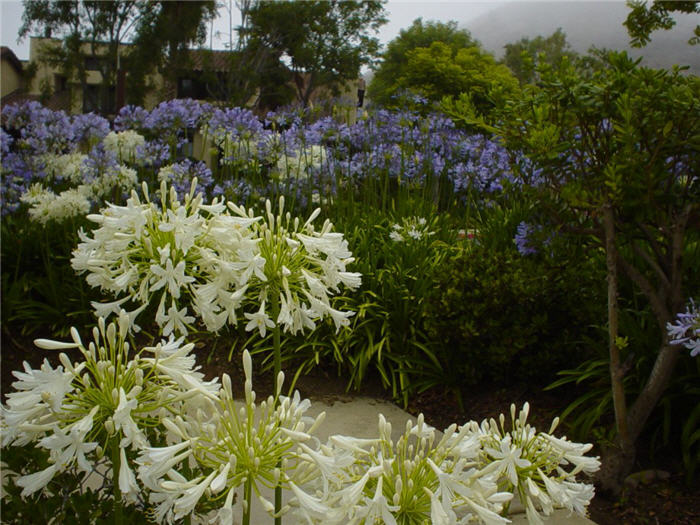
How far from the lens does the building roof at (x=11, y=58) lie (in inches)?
1662

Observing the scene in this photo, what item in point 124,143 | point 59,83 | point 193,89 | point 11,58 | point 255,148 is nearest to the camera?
point 255,148

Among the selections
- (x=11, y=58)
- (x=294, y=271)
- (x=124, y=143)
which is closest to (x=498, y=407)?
(x=294, y=271)

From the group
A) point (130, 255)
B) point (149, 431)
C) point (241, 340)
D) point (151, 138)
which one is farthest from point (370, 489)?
point (151, 138)

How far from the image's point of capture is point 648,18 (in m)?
3.70

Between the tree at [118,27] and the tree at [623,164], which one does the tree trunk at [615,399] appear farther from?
the tree at [118,27]

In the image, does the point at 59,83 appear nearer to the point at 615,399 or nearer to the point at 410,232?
the point at 410,232

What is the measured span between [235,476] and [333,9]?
→ 38.5 metres

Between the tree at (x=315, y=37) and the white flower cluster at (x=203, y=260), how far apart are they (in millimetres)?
32895

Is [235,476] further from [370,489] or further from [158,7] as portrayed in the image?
[158,7]

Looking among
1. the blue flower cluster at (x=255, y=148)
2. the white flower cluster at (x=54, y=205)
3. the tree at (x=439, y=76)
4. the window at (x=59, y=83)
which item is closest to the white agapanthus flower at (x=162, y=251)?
the blue flower cluster at (x=255, y=148)

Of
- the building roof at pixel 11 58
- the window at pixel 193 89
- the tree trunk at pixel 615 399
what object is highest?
the building roof at pixel 11 58

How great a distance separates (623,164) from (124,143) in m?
4.99

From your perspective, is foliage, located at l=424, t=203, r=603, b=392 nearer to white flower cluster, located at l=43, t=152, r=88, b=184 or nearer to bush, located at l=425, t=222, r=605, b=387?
bush, located at l=425, t=222, r=605, b=387

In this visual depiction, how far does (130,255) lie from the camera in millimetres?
1663
